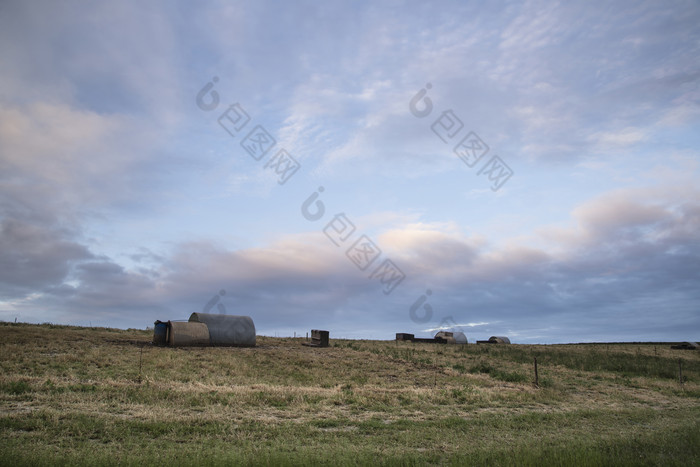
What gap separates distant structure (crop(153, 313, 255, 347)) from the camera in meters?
38.1

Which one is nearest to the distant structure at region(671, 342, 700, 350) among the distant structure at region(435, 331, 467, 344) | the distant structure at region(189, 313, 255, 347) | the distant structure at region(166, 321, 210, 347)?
Result: the distant structure at region(435, 331, 467, 344)

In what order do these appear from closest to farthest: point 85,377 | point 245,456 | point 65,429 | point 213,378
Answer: point 245,456
point 65,429
point 85,377
point 213,378

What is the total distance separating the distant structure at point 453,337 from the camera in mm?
67944

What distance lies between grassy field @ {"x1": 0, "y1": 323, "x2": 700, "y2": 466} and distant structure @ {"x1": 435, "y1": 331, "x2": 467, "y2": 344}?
39.1 meters

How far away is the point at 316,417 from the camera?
47.2ft

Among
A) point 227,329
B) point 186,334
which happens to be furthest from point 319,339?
point 186,334

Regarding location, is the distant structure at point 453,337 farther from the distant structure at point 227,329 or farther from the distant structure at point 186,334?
the distant structure at point 186,334

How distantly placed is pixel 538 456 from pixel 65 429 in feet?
36.3

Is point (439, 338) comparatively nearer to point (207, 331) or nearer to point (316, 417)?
point (207, 331)

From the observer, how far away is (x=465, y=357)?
140 ft

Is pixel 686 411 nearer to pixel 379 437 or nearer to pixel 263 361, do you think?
pixel 379 437

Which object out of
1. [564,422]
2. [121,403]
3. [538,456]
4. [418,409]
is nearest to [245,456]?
[538,456]

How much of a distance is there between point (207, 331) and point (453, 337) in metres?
40.6

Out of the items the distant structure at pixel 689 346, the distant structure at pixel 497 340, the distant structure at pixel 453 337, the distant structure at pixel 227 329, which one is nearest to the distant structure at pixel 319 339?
the distant structure at pixel 227 329
